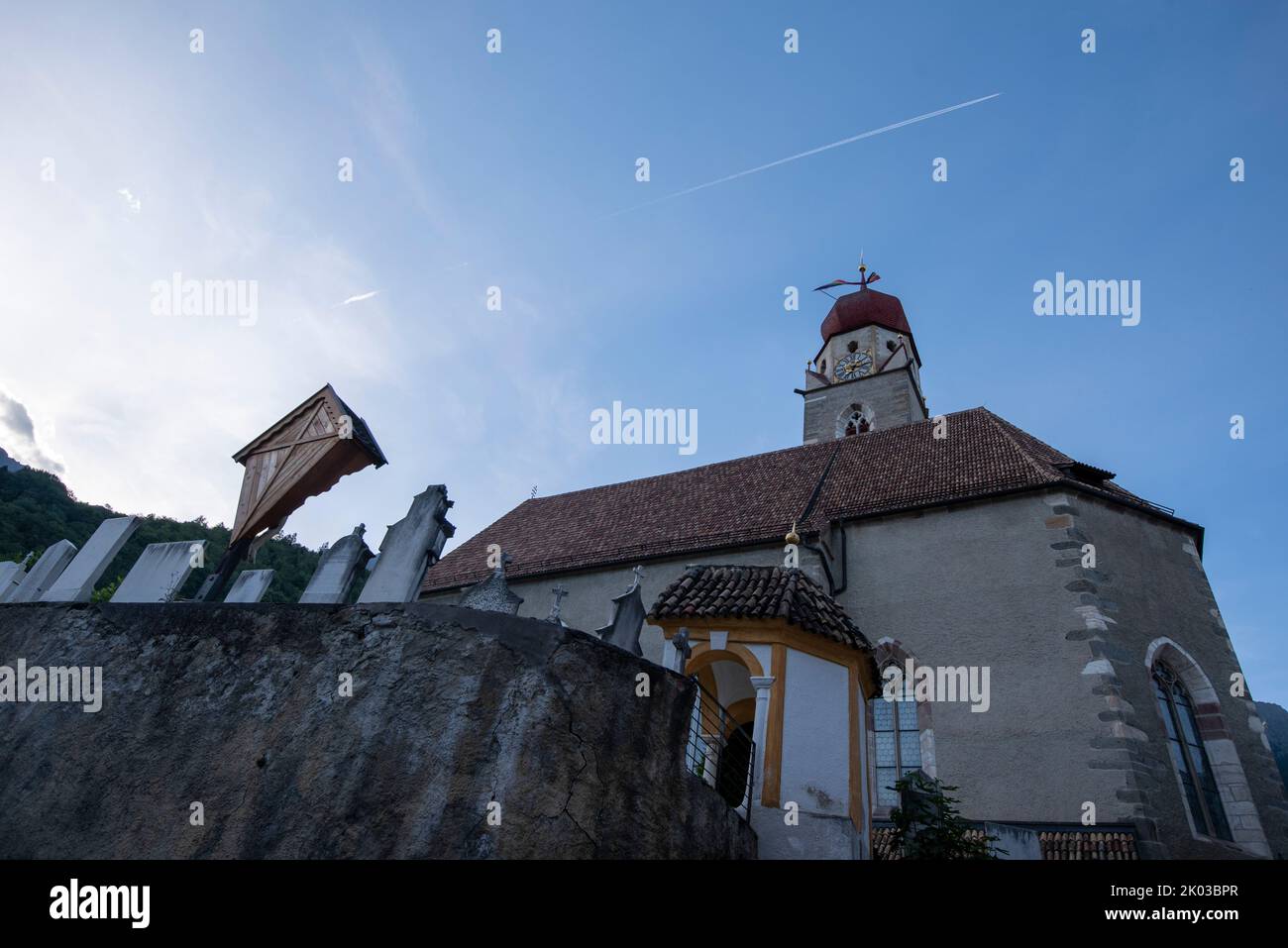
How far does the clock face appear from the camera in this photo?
2939 centimetres

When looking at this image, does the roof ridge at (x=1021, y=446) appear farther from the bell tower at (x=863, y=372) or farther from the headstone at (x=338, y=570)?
the headstone at (x=338, y=570)

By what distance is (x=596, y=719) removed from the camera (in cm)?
431

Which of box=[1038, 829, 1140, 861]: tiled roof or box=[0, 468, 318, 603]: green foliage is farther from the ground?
box=[0, 468, 318, 603]: green foliage

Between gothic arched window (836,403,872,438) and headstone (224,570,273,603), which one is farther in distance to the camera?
gothic arched window (836,403,872,438)

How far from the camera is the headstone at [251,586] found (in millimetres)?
5387

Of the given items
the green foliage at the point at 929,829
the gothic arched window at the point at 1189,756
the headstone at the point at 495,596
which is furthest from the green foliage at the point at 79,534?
the gothic arched window at the point at 1189,756

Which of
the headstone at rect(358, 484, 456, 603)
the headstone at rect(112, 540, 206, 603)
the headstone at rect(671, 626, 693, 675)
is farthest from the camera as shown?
the headstone at rect(671, 626, 693, 675)

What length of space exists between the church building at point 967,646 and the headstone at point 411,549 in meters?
3.84

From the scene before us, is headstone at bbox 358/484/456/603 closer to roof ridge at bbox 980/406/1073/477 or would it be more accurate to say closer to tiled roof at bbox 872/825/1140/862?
tiled roof at bbox 872/825/1140/862

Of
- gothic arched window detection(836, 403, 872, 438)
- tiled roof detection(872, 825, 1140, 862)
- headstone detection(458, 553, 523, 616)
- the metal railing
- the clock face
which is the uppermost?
the clock face

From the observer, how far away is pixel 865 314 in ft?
102

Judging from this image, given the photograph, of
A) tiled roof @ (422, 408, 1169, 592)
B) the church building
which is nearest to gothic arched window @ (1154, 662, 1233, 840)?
the church building

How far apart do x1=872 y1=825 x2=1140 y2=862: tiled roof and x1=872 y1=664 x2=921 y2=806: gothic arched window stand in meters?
1.79
